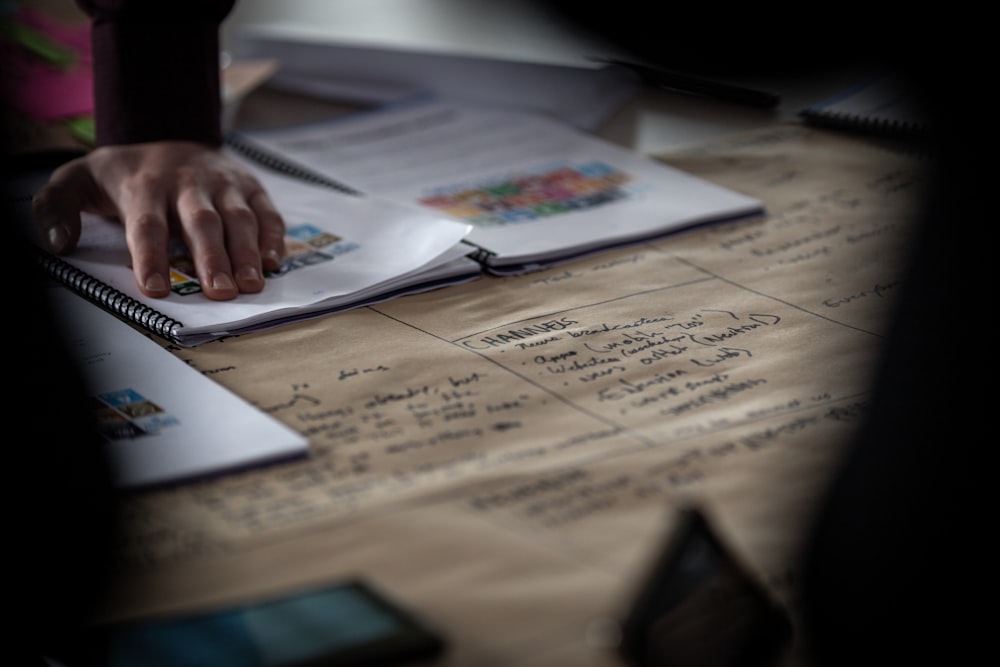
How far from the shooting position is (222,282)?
0.75m

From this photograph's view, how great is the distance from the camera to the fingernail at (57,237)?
2.65 ft

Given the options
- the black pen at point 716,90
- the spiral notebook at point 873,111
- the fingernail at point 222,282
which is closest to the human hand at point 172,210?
the fingernail at point 222,282

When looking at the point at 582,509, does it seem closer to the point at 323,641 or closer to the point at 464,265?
the point at 323,641

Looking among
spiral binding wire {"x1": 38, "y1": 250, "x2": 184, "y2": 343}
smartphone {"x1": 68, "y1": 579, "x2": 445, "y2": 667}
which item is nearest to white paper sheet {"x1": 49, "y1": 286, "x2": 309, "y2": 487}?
spiral binding wire {"x1": 38, "y1": 250, "x2": 184, "y2": 343}

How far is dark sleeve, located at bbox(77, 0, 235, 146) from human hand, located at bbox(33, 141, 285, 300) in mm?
22

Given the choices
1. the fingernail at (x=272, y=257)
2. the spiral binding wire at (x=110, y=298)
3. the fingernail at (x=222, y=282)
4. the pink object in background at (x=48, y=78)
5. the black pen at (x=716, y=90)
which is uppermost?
the black pen at (x=716, y=90)

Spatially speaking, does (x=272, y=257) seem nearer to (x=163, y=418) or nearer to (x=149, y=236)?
(x=149, y=236)

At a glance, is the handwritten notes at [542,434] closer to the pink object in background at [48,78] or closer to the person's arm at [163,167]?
the person's arm at [163,167]

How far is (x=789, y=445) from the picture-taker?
0.57 meters

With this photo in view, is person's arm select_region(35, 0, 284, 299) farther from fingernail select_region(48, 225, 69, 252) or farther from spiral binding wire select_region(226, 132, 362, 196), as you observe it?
spiral binding wire select_region(226, 132, 362, 196)

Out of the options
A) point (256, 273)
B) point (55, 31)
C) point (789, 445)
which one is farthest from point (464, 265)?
point (55, 31)

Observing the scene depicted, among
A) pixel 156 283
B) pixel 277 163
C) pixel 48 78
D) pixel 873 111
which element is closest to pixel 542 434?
pixel 156 283

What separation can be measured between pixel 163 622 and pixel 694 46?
0.30 meters

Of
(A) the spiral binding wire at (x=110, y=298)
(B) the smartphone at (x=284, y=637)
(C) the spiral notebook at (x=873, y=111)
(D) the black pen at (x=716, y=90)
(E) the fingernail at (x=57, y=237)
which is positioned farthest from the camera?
(D) the black pen at (x=716, y=90)
